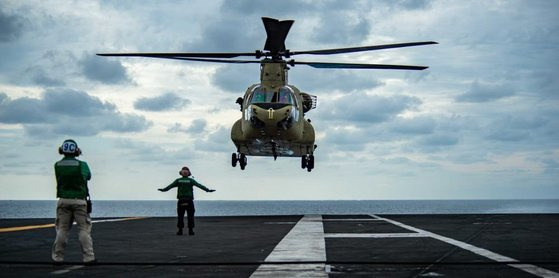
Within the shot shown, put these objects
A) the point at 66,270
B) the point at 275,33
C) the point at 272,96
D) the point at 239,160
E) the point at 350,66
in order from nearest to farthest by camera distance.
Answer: the point at 66,270
the point at 272,96
the point at 275,33
the point at 350,66
the point at 239,160

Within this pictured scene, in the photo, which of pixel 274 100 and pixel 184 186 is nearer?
pixel 184 186

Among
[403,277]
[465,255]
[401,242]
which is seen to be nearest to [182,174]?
[401,242]

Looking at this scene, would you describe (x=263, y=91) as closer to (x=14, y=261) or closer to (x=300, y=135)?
(x=300, y=135)

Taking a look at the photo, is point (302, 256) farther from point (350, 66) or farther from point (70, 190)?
point (350, 66)

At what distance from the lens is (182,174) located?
1900 cm

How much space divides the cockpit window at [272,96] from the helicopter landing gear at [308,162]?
543 cm

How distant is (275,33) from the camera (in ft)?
96.7

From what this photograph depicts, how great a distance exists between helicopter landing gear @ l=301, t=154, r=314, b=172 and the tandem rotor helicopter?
1.13 m

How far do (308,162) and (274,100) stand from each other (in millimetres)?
6582

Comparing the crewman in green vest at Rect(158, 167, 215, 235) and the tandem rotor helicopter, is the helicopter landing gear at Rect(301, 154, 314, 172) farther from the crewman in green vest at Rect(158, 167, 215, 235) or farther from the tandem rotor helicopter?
the crewman in green vest at Rect(158, 167, 215, 235)

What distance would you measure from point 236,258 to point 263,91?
17.9m

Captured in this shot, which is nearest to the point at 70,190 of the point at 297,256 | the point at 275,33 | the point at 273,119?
the point at 297,256

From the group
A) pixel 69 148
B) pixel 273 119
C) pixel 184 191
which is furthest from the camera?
pixel 273 119

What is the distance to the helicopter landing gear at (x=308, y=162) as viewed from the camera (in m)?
34.3
